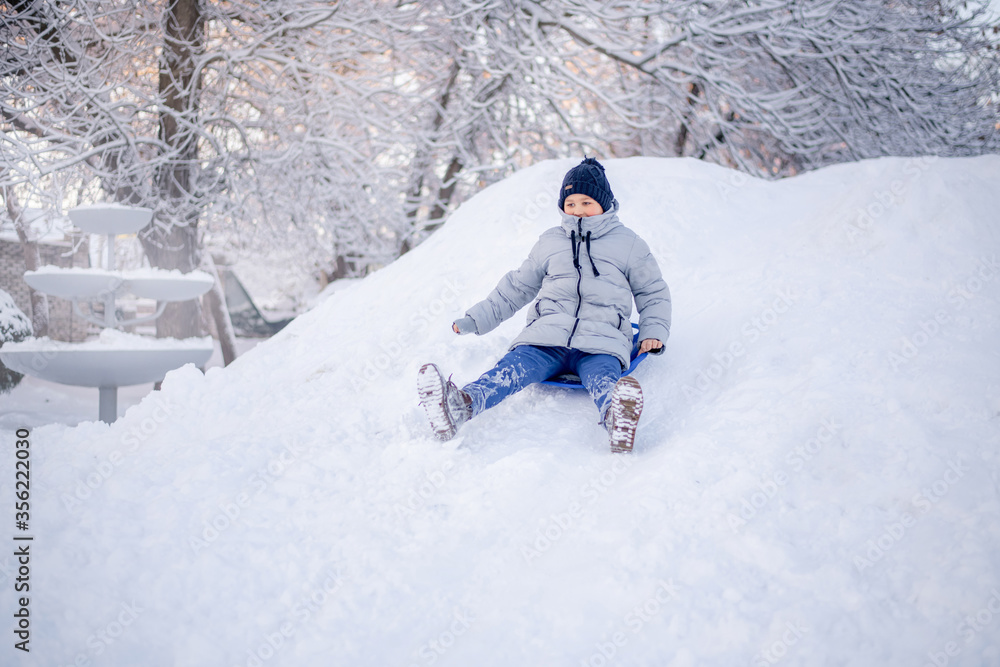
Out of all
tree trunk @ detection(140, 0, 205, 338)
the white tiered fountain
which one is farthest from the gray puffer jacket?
tree trunk @ detection(140, 0, 205, 338)

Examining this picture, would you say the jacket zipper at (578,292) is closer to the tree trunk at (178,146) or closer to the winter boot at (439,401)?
the winter boot at (439,401)

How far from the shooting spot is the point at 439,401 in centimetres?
246

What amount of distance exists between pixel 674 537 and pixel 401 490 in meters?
1.05

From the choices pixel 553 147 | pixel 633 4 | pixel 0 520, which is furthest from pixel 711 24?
pixel 0 520

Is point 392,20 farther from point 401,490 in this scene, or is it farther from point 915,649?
point 915,649

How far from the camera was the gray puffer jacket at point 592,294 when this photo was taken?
9.13 feet

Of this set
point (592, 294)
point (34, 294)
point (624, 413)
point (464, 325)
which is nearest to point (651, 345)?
point (592, 294)

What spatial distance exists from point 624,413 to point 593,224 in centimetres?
104

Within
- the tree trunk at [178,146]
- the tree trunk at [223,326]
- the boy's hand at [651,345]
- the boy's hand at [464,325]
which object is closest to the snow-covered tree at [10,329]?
the tree trunk at [178,146]

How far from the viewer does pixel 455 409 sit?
99.8 inches

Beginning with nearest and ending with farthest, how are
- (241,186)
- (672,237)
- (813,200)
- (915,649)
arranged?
(915,649)
(672,237)
(813,200)
(241,186)

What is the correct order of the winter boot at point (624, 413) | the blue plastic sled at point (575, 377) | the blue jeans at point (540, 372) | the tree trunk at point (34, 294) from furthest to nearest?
the tree trunk at point (34, 294)
the blue plastic sled at point (575, 377)
the blue jeans at point (540, 372)
the winter boot at point (624, 413)

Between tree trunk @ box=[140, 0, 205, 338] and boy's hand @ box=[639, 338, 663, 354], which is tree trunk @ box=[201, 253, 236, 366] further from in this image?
boy's hand @ box=[639, 338, 663, 354]

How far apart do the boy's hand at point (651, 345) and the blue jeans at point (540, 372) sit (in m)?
0.14
